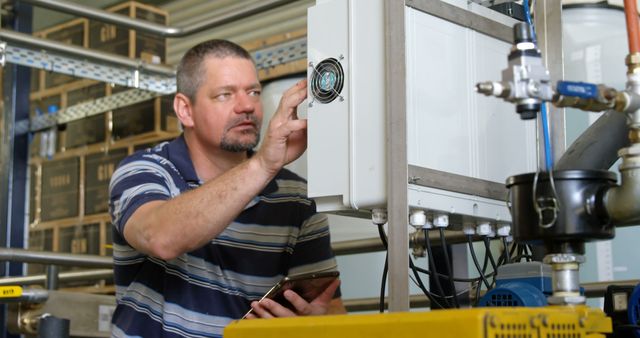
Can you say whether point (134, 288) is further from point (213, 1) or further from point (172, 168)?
point (213, 1)

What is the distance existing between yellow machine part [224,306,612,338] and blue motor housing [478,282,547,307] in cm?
14

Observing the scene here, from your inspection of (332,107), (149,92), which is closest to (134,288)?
(332,107)

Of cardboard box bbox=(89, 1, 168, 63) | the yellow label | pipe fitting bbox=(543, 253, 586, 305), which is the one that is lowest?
the yellow label

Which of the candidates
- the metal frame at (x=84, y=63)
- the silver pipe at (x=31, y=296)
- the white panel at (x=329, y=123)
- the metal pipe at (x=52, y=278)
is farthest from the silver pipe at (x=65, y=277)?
the white panel at (x=329, y=123)

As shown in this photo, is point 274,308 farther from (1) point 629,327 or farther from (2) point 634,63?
(2) point 634,63

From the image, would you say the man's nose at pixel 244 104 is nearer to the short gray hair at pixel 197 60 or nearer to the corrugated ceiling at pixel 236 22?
the short gray hair at pixel 197 60

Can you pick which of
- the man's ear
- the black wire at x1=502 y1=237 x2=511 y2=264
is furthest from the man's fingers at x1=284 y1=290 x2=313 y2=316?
the man's ear

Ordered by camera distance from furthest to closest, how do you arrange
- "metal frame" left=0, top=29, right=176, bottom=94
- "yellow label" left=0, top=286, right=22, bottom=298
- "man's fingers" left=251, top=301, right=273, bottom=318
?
"metal frame" left=0, top=29, right=176, bottom=94 < "yellow label" left=0, top=286, right=22, bottom=298 < "man's fingers" left=251, top=301, right=273, bottom=318

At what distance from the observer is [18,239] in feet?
9.43

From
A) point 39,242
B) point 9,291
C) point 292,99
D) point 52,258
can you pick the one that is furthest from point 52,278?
point 292,99

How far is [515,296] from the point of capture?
1167 mm

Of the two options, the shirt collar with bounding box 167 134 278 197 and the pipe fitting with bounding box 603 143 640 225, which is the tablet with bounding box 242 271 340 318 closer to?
the shirt collar with bounding box 167 134 278 197

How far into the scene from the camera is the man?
5.13 feet

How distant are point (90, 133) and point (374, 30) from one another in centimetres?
283
